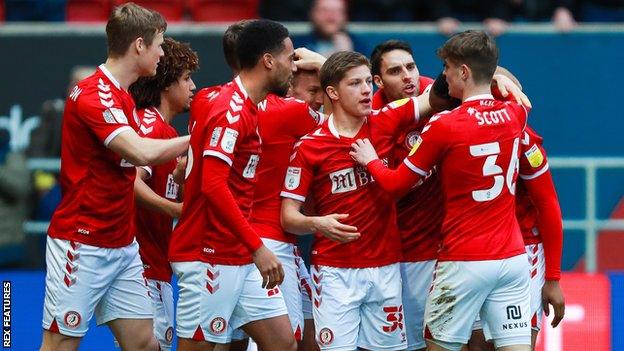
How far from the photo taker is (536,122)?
12477 millimetres

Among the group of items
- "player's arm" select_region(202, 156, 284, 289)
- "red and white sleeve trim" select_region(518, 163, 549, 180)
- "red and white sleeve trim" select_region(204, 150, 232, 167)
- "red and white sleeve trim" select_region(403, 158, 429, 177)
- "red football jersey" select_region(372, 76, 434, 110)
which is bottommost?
"player's arm" select_region(202, 156, 284, 289)

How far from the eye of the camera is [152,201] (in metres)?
7.93

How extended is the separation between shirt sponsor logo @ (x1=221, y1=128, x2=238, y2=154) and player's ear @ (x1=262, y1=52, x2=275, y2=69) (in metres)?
0.49

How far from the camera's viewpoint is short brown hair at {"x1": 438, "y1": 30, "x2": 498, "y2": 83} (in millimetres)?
7293

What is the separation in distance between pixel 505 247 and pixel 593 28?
5596 millimetres

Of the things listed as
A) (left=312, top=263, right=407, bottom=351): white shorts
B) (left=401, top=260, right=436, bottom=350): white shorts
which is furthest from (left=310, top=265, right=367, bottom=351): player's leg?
(left=401, top=260, right=436, bottom=350): white shorts

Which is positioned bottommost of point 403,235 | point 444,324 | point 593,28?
point 444,324

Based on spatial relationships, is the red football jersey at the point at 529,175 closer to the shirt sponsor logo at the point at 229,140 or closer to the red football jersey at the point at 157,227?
the shirt sponsor logo at the point at 229,140

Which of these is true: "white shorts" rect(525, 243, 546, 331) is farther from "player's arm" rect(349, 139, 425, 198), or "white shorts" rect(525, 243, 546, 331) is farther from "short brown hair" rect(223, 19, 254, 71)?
"short brown hair" rect(223, 19, 254, 71)

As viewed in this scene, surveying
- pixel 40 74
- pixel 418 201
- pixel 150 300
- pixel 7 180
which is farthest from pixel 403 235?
pixel 40 74

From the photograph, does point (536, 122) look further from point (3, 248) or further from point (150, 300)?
point (150, 300)

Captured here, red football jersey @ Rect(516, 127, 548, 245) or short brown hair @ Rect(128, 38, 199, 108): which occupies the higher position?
short brown hair @ Rect(128, 38, 199, 108)

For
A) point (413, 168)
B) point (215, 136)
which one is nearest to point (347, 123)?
point (413, 168)

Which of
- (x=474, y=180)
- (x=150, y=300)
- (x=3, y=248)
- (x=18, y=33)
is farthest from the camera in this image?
(x=18, y=33)
